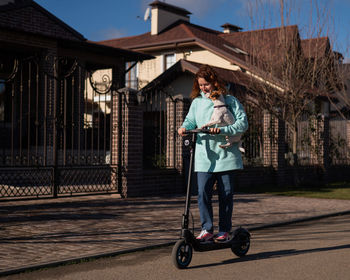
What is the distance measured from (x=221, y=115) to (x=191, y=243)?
4.28ft

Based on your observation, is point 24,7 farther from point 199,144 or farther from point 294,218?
point 199,144

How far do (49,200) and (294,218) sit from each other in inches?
186

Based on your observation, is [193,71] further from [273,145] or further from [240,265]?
[240,265]

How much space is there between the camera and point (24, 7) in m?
17.3

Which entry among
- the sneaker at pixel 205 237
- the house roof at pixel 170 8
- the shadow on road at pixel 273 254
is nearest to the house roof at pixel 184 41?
the house roof at pixel 170 8

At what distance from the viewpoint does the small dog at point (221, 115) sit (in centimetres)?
542

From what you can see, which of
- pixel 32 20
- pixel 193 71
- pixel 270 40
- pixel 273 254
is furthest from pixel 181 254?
pixel 193 71

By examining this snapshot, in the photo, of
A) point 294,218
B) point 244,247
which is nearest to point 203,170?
point 244,247

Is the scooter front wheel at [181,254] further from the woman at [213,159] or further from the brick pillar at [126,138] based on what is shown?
the brick pillar at [126,138]

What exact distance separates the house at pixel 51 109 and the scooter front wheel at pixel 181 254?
5640 millimetres

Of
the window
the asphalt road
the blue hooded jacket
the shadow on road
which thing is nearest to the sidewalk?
the asphalt road

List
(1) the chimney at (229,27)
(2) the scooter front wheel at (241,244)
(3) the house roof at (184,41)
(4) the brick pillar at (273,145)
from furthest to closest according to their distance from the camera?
(1) the chimney at (229,27)
(3) the house roof at (184,41)
(4) the brick pillar at (273,145)
(2) the scooter front wheel at (241,244)

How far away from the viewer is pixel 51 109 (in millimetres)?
15750

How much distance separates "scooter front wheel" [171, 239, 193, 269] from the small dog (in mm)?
1069
